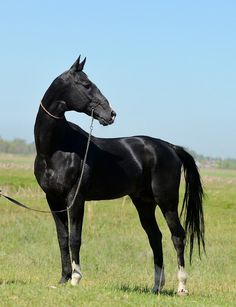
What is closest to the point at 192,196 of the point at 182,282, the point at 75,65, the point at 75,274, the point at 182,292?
the point at 182,282

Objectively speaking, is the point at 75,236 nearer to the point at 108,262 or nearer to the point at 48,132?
the point at 48,132

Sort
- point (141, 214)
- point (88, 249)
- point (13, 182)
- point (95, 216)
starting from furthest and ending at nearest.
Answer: point (13, 182) → point (95, 216) → point (88, 249) → point (141, 214)

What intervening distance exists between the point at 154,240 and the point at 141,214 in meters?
0.47

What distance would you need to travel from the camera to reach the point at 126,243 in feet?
63.6

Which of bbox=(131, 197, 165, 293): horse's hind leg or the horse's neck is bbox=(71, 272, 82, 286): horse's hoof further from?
bbox=(131, 197, 165, 293): horse's hind leg

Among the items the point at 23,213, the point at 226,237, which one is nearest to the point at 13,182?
the point at 23,213

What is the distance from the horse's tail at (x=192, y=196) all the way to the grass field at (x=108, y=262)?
0.98m

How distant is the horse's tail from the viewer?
1066 cm

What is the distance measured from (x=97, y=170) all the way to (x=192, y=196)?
2.09 metres

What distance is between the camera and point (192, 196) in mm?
10742

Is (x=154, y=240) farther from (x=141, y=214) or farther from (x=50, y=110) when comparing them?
(x=50, y=110)

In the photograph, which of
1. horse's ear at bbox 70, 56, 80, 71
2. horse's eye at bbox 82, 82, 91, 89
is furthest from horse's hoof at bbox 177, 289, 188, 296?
horse's ear at bbox 70, 56, 80, 71

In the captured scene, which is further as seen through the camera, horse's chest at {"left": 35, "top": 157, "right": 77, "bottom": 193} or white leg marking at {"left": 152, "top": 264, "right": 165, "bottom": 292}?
white leg marking at {"left": 152, "top": 264, "right": 165, "bottom": 292}

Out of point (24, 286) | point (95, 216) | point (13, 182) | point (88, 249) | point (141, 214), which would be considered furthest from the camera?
point (13, 182)
